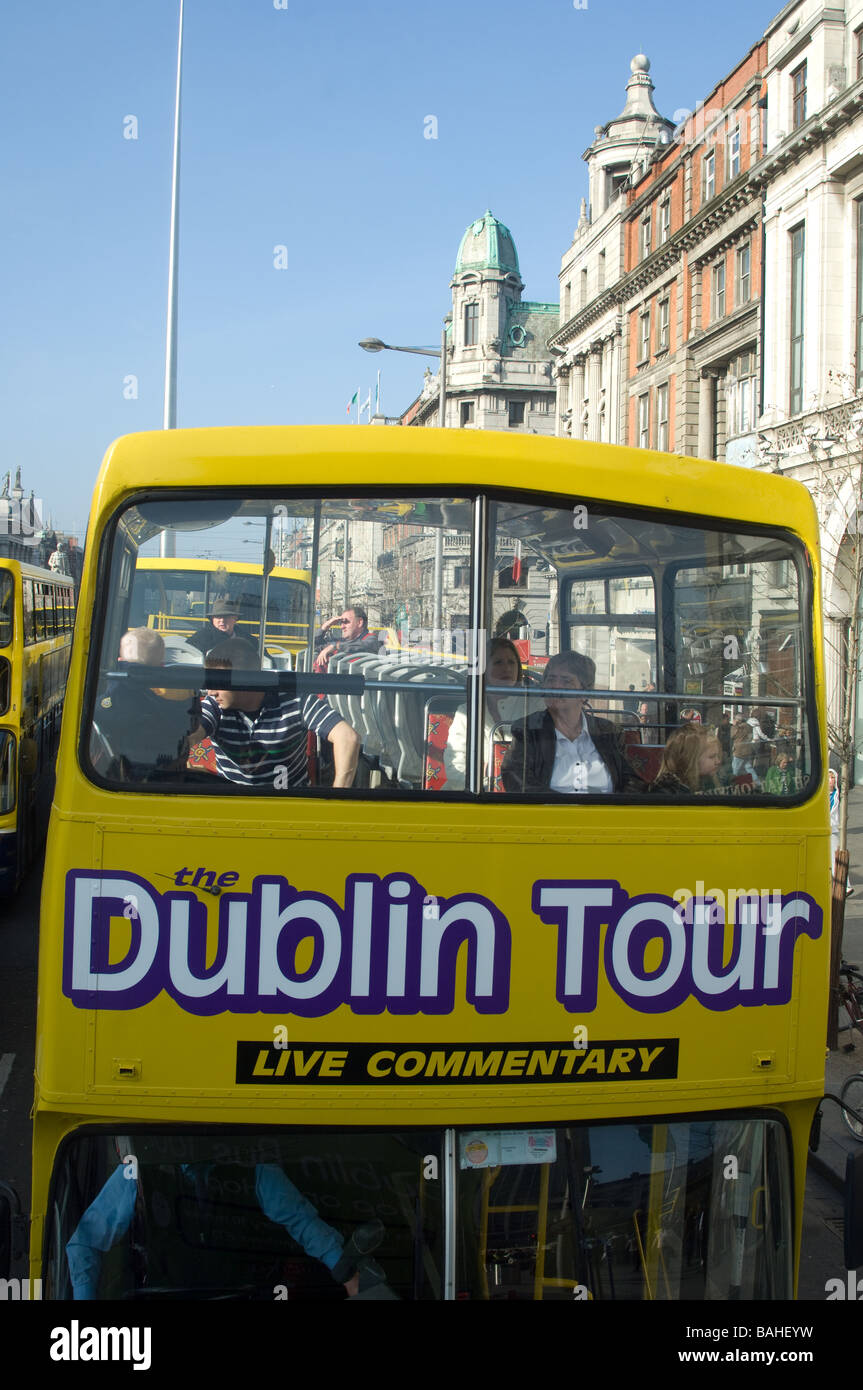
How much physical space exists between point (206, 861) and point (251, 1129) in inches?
28.6

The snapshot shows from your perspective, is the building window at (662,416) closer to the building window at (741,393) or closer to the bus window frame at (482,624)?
the building window at (741,393)

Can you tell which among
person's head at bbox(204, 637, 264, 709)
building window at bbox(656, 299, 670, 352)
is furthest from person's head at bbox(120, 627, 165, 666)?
building window at bbox(656, 299, 670, 352)

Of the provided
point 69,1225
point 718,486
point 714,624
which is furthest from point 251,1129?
point 718,486

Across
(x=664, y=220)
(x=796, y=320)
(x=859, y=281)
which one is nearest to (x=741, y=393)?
(x=796, y=320)

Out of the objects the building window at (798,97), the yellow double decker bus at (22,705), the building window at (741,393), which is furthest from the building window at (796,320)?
the yellow double decker bus at (22,705)

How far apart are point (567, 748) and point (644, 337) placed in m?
39.7

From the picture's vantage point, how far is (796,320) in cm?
2502

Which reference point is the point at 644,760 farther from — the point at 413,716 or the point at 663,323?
the point at 663,323

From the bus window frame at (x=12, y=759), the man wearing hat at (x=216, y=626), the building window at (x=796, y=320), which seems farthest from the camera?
the building window at (x=796, y=320)

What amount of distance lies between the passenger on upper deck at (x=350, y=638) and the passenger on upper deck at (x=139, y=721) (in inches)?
15.2

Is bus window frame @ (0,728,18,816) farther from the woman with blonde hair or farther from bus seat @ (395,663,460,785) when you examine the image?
the woman with blonde hair

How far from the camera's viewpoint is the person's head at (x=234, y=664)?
126 inches

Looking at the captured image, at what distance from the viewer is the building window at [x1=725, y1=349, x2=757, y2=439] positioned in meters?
30.5
